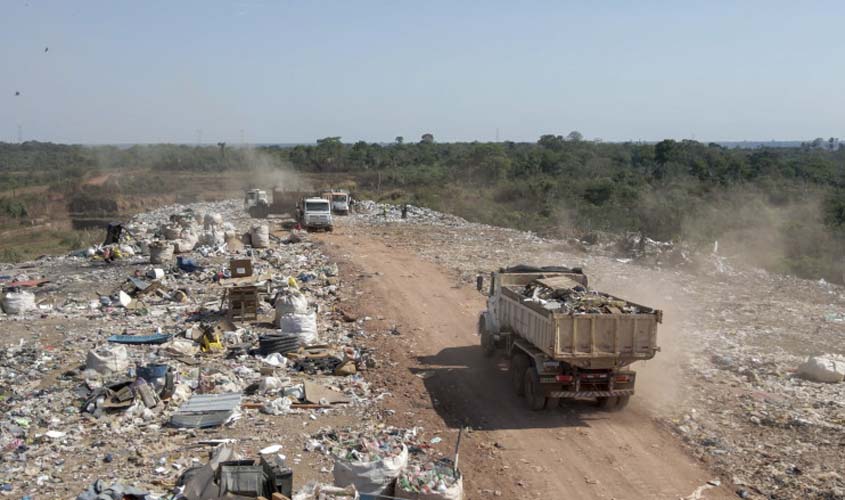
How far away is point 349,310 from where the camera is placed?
17.6 meters

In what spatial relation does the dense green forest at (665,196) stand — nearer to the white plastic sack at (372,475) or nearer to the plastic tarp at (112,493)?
the white plastic sack at (372,475)

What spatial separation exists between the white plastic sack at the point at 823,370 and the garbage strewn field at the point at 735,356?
16 millimetres

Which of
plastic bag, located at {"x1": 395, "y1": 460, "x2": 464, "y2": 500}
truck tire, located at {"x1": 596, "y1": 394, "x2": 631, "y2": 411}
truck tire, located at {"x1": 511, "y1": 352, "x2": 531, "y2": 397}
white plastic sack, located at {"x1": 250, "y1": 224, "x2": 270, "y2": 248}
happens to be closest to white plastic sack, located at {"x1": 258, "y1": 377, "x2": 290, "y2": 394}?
truck tire, located at {"x1": 511, "y1": 352, "x2": 531, "y2": 397}

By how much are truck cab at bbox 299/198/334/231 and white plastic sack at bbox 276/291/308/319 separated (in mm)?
18906

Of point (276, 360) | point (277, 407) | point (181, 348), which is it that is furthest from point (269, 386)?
point (181, 348)

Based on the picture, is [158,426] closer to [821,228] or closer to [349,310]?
[349,310]

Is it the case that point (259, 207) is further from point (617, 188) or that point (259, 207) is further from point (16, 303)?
point (16, 303)

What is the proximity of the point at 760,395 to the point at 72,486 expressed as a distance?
960cm

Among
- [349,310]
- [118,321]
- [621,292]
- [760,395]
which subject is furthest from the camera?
[621,292]

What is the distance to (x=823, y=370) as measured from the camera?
11938 mm

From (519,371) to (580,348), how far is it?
1.47 m

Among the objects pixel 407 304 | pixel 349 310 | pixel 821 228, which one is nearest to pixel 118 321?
pixel 349 310

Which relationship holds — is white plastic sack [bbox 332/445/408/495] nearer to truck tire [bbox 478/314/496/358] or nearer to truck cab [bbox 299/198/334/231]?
truck tire [bbox 478/314/496/358]

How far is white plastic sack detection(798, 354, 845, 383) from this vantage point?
11.9 metres
